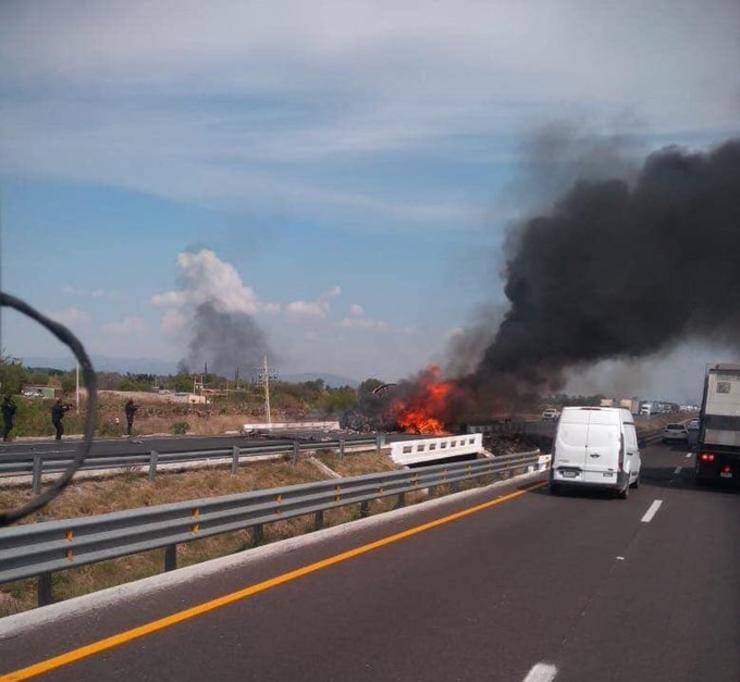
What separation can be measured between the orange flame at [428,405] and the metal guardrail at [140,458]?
13893mm

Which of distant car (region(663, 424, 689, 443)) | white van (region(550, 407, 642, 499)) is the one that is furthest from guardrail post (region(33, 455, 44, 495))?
distant car (region(663, 424, 689, 443))

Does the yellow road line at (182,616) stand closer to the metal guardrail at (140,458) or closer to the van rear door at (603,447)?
the metal guardrail at (140,458)

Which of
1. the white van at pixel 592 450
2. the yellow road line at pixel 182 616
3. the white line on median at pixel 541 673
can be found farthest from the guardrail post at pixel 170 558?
the white van at pixel 592 450

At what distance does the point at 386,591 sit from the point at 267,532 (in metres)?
6.30

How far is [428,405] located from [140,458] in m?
25.6

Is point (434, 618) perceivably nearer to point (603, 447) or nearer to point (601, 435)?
point (603, 447)

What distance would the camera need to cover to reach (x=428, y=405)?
4469cm

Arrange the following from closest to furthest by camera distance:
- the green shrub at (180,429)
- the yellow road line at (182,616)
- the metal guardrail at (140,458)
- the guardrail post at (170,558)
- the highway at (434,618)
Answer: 1. the yellow road line at (182,616)
2. the highway at (434,618)
3. the guardrail post at (170,558)
4. the metal guardrail at (140,458)
5. the green shrub at (180,429)

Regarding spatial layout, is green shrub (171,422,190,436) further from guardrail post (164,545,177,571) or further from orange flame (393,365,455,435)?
guardrail post (164,545,177,571)

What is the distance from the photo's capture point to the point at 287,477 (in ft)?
81.4

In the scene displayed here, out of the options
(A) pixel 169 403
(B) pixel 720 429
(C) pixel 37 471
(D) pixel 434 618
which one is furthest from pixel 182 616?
(A) pixel 169 403

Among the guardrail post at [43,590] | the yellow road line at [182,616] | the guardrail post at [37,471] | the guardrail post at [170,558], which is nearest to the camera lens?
the yellow road line at [182,616]

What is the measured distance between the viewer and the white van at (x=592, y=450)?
67.7ft

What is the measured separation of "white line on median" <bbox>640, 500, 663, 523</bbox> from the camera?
17.0m
